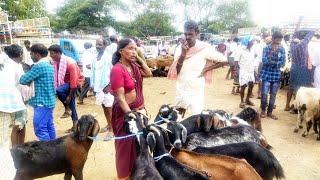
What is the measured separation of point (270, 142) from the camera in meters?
7.47

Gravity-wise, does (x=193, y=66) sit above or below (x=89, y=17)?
below

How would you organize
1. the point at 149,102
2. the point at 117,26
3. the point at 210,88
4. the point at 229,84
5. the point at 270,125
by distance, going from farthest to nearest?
1. the point at 117,26
2. the point at 229,84
3. the point at 210,88
4. the point at 149,102
5. the point at 270,125

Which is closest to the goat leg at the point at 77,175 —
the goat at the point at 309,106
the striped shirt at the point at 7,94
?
the striped shirt at the point at 7,94

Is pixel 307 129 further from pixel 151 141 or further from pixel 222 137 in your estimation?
pixel 151 141

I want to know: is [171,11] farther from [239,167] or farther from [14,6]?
[239,167]

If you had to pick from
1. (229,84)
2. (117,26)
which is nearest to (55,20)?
(117,26)

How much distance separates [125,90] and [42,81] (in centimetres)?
182

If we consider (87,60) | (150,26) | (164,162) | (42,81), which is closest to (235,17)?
(150,26)

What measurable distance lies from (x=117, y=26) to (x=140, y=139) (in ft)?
151

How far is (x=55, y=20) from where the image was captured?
5103cm

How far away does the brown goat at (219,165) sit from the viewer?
370cm

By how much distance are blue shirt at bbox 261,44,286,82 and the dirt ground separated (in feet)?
3.68

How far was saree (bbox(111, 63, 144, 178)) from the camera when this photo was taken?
447cm

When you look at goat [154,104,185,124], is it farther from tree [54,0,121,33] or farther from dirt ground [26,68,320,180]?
tree [54,0,121,33]
